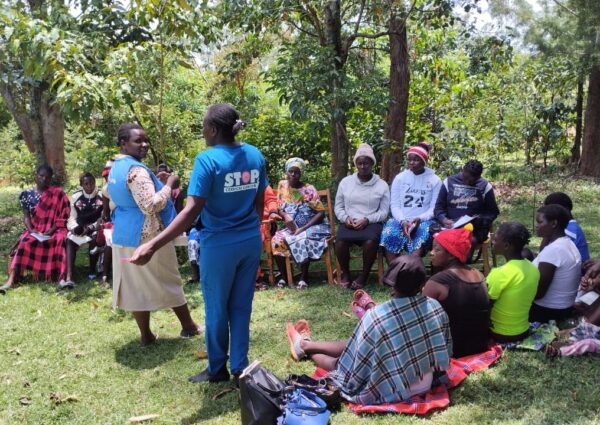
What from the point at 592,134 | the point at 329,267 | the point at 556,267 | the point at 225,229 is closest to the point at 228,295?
the point at 225,229

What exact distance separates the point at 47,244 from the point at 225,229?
13.8 feet

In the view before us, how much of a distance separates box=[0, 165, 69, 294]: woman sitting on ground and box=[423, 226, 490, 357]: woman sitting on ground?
4692 millimetres

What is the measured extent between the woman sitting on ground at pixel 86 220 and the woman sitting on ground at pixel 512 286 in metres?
4.66

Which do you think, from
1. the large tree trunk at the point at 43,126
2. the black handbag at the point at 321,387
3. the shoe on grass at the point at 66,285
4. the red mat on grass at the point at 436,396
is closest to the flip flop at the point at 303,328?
the red mat on grass at the point at 436,396

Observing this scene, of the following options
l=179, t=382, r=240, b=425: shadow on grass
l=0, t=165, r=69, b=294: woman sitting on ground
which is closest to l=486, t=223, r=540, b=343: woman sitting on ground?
l=179, t=382, r=240, b=425: shadow on grass

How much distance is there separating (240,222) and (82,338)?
2266mm

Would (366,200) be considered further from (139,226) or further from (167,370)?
(167,370)

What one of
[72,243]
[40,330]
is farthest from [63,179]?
[40,330]

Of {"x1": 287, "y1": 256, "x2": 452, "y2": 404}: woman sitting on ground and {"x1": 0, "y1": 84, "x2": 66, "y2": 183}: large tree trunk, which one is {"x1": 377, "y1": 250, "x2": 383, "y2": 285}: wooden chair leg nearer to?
{"x1": 287, "y1": 256, "x2": 452, "y2": 404}: woman sitting on ground

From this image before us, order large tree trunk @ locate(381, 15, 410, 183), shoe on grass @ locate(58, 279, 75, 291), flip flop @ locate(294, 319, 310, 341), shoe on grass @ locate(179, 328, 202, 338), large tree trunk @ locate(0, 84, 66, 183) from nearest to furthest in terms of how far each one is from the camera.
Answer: flip flop @ locate(294, 319, 310, 341) < shoe on grass @ locate(179, 328, 202, 338) < shoe on grass @ locate(58, 279, 75, 291) < large tree trunk @ locate(381, 15, 410, 183) < large tree trunk @ locate(0, 84, 66, 183)

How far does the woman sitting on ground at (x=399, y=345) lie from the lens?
3.32m

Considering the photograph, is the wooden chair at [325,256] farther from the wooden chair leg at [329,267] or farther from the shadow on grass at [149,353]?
the shadow on grass at [149,353]

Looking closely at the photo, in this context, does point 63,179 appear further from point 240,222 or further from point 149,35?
point 240,222

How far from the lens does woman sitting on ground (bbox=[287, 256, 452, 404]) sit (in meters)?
3.32
